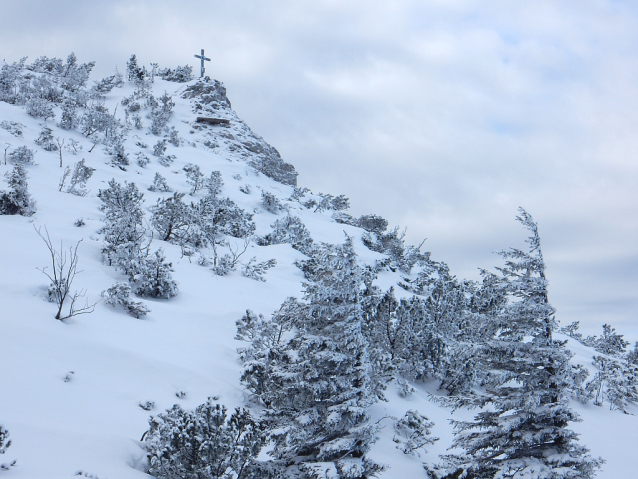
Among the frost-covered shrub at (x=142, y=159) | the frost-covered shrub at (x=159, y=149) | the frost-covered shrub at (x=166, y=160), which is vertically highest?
the frost-covered shrub at (x=159, y=149)

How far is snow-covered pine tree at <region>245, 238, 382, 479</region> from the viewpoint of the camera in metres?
5.75

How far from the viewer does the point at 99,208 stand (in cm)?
1487

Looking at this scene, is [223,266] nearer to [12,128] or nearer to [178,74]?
[12,128]

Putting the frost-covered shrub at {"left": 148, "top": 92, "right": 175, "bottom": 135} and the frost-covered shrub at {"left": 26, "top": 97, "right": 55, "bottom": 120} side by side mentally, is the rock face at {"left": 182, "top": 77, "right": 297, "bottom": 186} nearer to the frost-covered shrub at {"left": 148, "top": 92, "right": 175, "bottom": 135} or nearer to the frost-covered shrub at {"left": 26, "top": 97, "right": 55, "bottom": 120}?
the frost-covered shrub at {"left": 148, "top": 92, "right": 175, "bottom": 135}

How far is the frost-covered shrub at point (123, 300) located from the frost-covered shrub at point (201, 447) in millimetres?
3855

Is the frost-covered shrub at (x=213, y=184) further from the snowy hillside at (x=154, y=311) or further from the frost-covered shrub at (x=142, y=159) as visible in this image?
the frost-covered shrub at (x=142, y=159)

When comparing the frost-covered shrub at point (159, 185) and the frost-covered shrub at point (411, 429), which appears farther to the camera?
the frost-covered shrub at point (159, 185)

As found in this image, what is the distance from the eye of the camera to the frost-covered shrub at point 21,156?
16.9 meters

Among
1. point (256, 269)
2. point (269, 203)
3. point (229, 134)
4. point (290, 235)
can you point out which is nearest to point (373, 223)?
point (269, 203)

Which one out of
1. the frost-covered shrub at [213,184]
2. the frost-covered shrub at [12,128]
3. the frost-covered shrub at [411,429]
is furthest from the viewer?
the frost-covered shrub at [213,184]

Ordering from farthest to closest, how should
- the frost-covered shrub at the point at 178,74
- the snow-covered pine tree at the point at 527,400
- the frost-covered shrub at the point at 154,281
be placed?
the frost-covered shrub at the point at 178,74 → the frost-covered shrub at the point at 154,281 → the snow-covered pine tree at the point at 527,400

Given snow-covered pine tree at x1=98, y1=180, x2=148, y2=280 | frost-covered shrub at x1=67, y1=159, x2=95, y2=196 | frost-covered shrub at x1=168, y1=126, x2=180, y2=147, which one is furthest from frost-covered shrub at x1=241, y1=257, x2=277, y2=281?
frost-covered shrub at x1=168, y1=126, x2=180, y2=147

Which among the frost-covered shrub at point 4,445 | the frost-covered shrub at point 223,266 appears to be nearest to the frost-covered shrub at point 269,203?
the frost-covered shrub at point 223,266

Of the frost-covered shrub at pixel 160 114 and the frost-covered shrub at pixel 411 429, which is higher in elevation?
the frost-covered shrub at pixel 160 114
